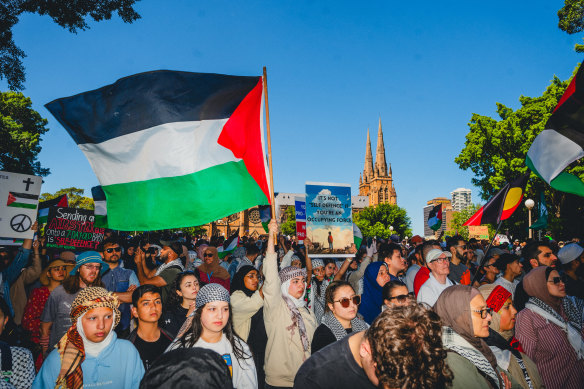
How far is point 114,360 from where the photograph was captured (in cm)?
281

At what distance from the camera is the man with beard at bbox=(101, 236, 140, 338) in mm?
4863

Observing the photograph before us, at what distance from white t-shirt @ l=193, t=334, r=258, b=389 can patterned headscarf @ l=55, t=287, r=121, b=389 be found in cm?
81

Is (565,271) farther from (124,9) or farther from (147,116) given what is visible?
(124,9)

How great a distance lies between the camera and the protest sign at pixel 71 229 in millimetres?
7523

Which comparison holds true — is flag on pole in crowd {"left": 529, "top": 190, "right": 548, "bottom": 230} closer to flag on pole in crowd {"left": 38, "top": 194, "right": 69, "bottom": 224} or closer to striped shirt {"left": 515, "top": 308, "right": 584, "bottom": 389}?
striped shirt {"left": 515, "top": 308, "right": 584, "bottom": 389}

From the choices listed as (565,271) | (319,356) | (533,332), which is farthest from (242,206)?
(565,271)

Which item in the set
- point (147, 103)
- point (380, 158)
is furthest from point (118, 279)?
point (380, 158)

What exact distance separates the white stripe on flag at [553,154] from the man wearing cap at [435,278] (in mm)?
1439

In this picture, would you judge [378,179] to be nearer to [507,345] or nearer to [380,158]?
[380,158]

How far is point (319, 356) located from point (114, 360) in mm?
1690

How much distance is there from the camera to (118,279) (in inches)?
211

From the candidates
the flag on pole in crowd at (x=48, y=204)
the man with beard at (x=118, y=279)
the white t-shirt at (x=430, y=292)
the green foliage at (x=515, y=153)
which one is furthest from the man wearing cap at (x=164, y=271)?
the green foliage at (x=515, y=153)

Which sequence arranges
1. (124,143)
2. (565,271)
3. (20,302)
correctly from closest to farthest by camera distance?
(124,143), (20,302), (565,271)

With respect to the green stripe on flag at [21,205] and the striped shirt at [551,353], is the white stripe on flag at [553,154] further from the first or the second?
the green stripe on flag at [21,205]
